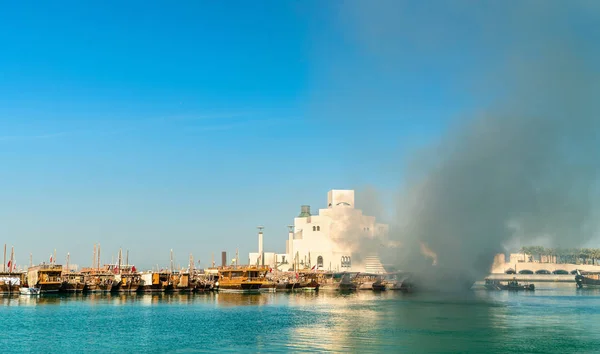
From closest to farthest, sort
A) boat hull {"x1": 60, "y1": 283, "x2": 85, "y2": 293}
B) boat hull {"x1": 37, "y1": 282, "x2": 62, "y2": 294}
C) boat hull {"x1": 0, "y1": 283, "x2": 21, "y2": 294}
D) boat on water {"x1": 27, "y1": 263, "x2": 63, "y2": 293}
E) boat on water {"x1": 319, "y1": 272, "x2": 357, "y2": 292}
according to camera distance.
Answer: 1. boat hull {"x1": 37, "y1": 282, "x2": 62, "y2": 294}
2. boat on water {"x1": 27, "y1": 263, "x2": 63, "y2": 293}
3. boat hull {"x1": 0, "y1": 283, "x2": 21, "y2": 294}
4. boat hull {"x1": 60, "y1": 283, "x2": 85, "y2": 293}
5. boat on water {"x1": 319, "y1": 272, "x2": 357, "y2": 292}

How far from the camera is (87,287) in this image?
10106cm

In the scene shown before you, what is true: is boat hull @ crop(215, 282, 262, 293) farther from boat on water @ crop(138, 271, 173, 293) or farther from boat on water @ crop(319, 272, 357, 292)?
boat on water @ crop(319, 272, 357, 292)

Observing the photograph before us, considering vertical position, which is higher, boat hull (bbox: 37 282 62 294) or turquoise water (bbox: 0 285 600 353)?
boat hull (bbox: 37 282 62 294)

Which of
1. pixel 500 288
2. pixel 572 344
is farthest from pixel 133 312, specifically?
pixel 500 288

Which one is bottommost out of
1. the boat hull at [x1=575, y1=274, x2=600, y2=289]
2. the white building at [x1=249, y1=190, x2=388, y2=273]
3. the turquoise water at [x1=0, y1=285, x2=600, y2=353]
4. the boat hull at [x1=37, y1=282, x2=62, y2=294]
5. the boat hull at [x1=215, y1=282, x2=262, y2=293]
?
the boat hull at [x1=575, y1=274, x2=600, y2=289]

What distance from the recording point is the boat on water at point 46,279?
3649 inches

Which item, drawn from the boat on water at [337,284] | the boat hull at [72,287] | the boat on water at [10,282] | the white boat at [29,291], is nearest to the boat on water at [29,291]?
the white boat at [29,291]

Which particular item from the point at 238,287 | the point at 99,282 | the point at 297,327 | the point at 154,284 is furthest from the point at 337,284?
the point at 297,327

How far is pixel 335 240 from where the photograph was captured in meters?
182

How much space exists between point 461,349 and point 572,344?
31.8ft

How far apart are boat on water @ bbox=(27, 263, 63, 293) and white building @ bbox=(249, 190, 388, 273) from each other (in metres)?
85.5

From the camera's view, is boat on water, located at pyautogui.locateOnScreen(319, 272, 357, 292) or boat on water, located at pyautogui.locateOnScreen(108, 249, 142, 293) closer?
boat on water, located at pyautogui.locateOnScreen(108, 249, 142, 293)

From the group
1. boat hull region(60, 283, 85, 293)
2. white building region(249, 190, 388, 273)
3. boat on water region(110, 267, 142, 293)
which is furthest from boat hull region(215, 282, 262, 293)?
white building region(249, 190, 388, 273)

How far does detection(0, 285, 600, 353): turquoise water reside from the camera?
4234 centimetres
